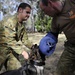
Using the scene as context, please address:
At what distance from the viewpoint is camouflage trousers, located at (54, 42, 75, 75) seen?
3782 millimetres

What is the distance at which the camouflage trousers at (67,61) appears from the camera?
3782 mm

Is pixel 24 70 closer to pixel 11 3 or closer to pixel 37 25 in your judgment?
pixel 37 25

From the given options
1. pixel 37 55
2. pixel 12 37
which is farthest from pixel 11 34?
pixel 37 55

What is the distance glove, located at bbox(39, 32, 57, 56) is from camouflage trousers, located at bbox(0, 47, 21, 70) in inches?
29.7

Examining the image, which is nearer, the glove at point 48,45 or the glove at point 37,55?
the glove at point 37,55

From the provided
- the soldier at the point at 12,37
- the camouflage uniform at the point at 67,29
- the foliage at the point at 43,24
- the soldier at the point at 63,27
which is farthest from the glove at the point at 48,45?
the foliage at the point at 43,24

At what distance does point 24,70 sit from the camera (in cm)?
328

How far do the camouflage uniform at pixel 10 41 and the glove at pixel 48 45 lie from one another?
0.42m

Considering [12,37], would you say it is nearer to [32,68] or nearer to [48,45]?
[48,45]

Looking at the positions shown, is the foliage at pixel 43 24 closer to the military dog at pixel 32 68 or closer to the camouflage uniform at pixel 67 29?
the camouflage uniform at pixel 67 29

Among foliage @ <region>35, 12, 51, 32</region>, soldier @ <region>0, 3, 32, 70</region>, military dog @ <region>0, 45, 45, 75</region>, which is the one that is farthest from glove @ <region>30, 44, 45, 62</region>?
foliage @ <region>35, 12, 51, 32</region>

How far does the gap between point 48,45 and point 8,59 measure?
0.93 meters

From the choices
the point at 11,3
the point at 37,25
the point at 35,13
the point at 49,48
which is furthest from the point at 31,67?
the point at 11,3

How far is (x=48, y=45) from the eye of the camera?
3.73m
